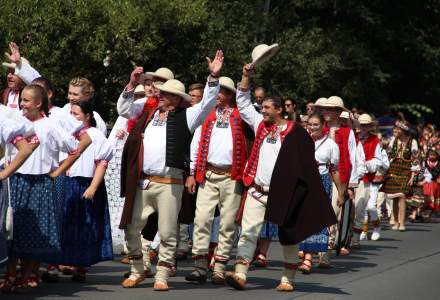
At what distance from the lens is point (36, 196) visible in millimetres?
10273

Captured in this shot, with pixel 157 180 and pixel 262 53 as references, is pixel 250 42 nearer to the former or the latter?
pixel 262 53

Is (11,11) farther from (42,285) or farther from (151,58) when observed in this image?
(42,285)

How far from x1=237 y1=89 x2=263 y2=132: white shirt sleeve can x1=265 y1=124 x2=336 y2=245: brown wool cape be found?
52 cm

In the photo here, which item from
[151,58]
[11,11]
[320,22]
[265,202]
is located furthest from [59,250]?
[320,22]

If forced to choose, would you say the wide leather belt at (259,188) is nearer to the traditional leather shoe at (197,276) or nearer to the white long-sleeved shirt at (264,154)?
the white long-sleeved shirt at (264,154)

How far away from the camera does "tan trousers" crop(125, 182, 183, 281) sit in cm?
1095

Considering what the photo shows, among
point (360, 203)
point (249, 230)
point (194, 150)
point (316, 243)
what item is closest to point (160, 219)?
point (249, 230)

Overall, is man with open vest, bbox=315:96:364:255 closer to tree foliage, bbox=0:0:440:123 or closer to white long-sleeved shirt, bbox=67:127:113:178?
white long-sleeved shirt, bbox=67:127:113:178

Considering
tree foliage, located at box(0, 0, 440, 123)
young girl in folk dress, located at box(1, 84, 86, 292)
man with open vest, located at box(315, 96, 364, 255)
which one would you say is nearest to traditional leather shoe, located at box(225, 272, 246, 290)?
young girl in folk dress, located at box(1, 84, 86, 292)

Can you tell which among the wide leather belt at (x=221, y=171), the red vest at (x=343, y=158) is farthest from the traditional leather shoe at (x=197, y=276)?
the red vest at (x=343, y=158)

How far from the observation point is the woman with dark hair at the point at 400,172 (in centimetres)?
2006

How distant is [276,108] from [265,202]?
2.96 ft

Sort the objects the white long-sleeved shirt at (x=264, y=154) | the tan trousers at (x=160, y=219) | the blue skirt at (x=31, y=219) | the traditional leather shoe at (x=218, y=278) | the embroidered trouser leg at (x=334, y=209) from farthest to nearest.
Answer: the embroidered trouser leg at (x=334, y=209)
the traditional leather shoe at (x=218, y=278)
the white long-sleeved shirt at (x=264, y=154)
the tan trousers at (x=160, y=219)
the blue skirt at (x=31, y=219)

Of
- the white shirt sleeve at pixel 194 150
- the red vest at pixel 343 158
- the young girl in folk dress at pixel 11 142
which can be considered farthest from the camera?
the red vest at pixel 343 158
